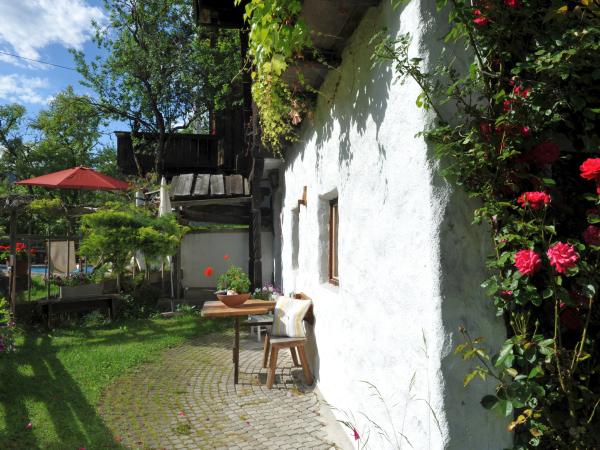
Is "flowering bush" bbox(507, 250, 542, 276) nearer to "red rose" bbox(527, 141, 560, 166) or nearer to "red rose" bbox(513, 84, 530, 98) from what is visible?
"red rose" bbox(527, 141, 560, 166)

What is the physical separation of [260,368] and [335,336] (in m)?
1.99

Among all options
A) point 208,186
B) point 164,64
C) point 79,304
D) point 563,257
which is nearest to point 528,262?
point 563,257

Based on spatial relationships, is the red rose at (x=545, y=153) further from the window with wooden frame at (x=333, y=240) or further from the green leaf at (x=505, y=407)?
the window with wooden frame at (x=333, y=240)

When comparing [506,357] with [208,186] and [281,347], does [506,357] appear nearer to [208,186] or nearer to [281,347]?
[281,347]

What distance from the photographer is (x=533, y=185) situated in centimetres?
202

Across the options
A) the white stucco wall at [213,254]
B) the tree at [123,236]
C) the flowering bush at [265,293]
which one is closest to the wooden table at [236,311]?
the tree at [123,236]

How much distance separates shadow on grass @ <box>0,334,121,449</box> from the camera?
11.3ft

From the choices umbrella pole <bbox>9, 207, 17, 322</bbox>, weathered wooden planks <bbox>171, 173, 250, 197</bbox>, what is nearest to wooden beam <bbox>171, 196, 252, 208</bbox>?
weathered wooden planks <bbox>171, 173, 250, 197</bbox>

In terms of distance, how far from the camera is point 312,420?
149 inches

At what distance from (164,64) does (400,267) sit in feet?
47.8

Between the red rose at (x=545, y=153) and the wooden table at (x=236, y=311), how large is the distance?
378 cm

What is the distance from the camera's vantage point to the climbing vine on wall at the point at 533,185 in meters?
1.80

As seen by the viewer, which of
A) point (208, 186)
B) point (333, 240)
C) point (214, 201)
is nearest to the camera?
point (333, 240)

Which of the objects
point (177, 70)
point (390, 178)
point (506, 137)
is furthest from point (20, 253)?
point (506, 137)
